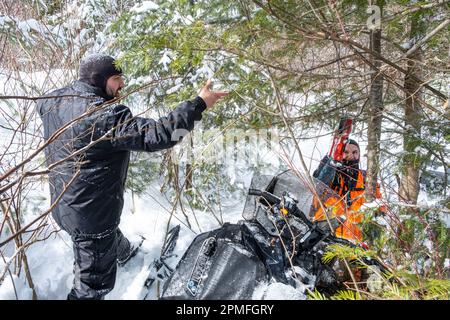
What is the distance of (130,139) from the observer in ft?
7.62

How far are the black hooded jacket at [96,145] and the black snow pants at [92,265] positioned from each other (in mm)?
85

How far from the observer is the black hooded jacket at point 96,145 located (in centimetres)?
228

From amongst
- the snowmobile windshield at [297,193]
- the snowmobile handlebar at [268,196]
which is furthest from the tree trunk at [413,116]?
the snowmobile handlebar at [268,196]

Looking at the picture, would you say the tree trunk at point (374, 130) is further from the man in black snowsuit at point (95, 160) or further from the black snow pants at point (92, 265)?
the black snow pants at point (92, 265)

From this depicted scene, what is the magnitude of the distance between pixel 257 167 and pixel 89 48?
10.5 feet

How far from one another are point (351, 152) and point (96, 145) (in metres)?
3.14

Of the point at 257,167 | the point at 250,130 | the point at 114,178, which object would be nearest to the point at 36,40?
the point at 114,178

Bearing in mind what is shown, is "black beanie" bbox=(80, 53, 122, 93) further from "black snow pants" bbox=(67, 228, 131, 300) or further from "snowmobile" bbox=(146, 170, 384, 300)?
"snowmobile" bbox=(146, 170, 384, 300)

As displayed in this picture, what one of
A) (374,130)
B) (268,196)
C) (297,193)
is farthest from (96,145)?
(374,130)

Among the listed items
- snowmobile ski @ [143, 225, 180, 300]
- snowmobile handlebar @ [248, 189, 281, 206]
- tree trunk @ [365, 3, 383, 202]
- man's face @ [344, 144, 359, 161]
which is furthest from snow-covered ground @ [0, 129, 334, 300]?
man's face @ [344, 144, 359, 161]

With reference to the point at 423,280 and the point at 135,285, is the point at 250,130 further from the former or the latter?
the point at 423,280

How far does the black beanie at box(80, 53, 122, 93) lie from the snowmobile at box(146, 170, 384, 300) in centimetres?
157

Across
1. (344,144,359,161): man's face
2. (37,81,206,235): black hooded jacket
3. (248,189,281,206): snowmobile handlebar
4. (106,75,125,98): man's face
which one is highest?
(106,75,125,98): man's face

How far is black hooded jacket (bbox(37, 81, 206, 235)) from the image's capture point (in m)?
2.28
